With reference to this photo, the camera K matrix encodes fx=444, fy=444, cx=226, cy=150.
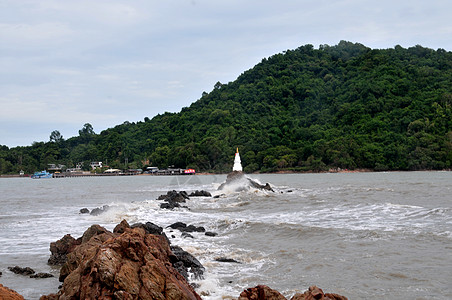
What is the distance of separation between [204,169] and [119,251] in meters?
142

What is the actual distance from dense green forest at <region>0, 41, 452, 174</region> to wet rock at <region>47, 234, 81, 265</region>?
106 metres

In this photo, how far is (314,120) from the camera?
14800cm

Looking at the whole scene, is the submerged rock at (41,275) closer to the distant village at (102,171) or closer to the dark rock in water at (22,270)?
the dark rock in water at (22,270)

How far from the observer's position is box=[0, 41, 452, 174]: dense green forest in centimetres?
11512

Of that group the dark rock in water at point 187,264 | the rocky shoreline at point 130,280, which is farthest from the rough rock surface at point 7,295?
the dark rock in water at point 187,264

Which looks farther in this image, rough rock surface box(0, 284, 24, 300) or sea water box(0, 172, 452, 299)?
sea water box(0, 172, 452, 299)

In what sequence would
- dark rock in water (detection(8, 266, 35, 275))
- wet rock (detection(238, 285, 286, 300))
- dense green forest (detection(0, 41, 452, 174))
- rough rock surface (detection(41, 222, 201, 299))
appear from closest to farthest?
wet rock (detection(238, 285, 286, 300)) → rough rock surface (detection(41, 222, 201, 299)) → dark rock in water (detection(8, 266, 35, 275)) → dense green forest (detection(0, 41, 452, 174))

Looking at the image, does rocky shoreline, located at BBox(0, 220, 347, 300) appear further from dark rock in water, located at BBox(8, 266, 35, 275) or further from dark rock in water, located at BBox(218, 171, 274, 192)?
dark rock in water, located at BBox(218, 171, 274, 192)

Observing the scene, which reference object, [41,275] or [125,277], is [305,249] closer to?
[41,275]

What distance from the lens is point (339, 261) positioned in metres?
12.9

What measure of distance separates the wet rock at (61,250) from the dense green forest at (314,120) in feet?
349

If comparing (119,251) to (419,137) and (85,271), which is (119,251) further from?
(419,137)

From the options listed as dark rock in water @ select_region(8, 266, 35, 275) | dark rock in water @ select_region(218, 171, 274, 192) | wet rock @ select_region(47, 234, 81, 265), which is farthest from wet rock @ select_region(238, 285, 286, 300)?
dark rock in water @ select_region(218, 171, 274, 192)

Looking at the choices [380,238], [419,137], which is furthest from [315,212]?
[419,137]
